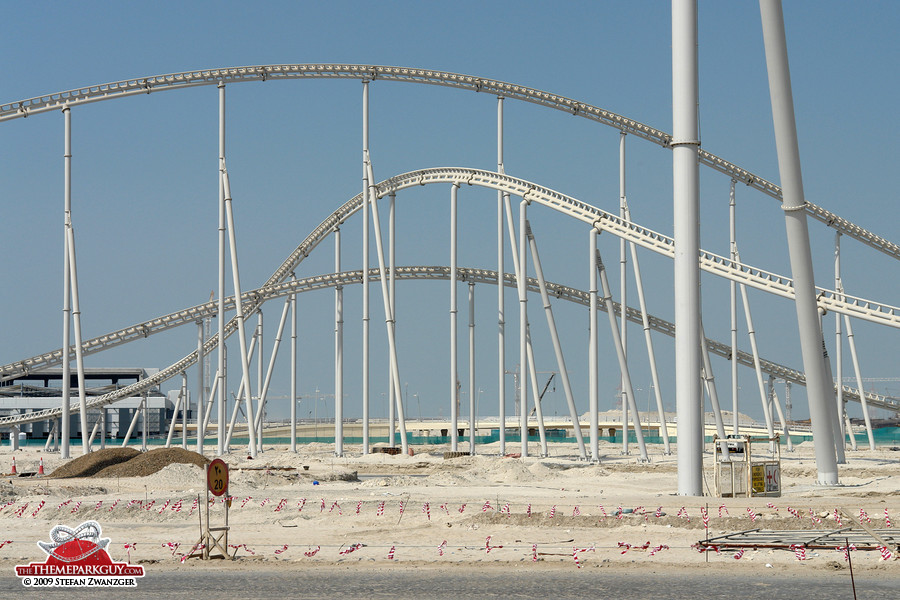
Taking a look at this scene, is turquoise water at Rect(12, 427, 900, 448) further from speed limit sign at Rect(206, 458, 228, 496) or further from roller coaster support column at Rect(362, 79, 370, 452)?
speed limit sign at Rect(206, 458, 228, 496)

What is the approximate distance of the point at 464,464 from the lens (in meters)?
29.7

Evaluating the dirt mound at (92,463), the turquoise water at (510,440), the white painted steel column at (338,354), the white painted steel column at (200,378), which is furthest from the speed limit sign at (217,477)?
the turquoise water at (510,440)

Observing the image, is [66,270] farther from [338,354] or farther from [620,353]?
[620,353]

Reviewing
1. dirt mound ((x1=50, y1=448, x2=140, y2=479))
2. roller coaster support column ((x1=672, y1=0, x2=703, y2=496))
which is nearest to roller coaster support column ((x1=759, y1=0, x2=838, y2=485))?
roller coaster support column ((x1=672, y1=0, x2=703, y2=496))

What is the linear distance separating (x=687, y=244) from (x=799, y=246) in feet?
11.8

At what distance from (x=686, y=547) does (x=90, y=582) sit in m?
6.97

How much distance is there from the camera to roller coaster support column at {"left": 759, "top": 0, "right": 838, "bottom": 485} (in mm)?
20234

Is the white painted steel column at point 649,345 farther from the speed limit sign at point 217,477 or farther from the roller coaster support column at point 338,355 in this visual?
the speed limit sign at point 217,477

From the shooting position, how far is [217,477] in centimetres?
1173

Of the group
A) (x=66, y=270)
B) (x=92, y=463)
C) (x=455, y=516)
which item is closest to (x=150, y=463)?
(x=92, y=463)

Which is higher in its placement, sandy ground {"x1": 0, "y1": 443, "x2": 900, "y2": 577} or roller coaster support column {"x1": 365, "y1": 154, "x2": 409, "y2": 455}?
roller coaster support column {"x1": 365, "y1": 154, "x2": 409, "y2": 455}

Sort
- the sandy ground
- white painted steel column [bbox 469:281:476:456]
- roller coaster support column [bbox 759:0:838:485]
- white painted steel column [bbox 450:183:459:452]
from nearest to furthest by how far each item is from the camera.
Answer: the sandy ground, roller coaster support column [bbox 759:0:838:485], white painted steel column [bbox 450:183:459:452], white painted steel column [bbox 469:281:476:456]

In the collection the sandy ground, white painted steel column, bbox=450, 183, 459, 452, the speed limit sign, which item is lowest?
the sandy ground

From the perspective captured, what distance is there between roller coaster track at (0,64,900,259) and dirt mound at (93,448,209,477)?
430 inches
